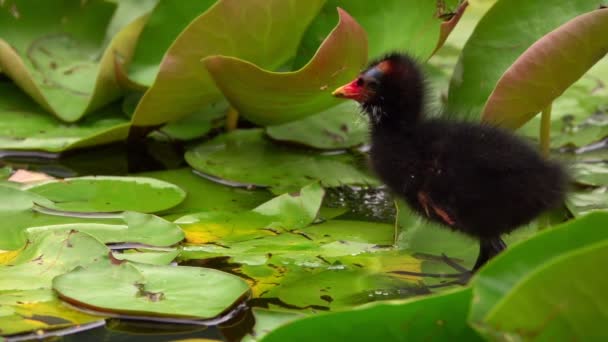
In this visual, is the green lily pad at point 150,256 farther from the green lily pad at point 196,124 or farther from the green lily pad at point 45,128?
the green lily pad at point 196,124

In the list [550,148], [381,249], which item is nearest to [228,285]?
[381,249]

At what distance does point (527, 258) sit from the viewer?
1637 millimetres

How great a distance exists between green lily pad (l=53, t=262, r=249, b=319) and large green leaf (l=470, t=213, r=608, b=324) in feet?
2.19

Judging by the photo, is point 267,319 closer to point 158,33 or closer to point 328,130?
point 328,130

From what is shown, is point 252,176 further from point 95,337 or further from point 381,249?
point 95,337

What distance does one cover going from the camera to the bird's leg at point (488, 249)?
7.90 ft

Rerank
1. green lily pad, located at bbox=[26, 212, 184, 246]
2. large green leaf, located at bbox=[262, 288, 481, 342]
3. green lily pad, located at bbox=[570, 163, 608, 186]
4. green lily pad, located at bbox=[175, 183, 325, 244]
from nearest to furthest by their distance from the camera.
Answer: large green leaf, located at bbox=[262, 288, 481, 342], green lily pad, located at bbox=[26, 212, 184, 246], green lily pad, located at bbox=[175, 183, 325, 244], green lily pad, located at bbox=[570, 163, 608, 186]

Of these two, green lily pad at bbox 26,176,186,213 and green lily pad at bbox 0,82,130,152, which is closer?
green lily pad at bbox 26,176,186,213

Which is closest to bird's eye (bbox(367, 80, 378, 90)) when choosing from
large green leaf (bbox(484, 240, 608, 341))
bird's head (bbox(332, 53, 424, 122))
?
bird's head (bbox(332, 53, 424, 122))

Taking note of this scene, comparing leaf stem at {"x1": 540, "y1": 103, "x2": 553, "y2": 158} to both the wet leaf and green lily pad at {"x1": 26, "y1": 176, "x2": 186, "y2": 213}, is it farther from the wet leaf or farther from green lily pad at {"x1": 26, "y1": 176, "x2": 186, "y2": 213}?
the wet leaf

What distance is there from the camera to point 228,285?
214 centimetres

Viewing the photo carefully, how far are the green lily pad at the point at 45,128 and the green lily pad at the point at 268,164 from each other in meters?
0.30

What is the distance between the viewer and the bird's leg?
7.90 ft

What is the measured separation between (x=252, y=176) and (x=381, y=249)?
0.64 m
